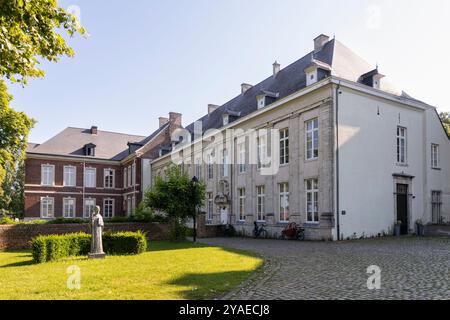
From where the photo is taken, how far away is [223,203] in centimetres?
2925

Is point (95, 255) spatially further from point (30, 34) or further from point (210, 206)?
point (210, 206)

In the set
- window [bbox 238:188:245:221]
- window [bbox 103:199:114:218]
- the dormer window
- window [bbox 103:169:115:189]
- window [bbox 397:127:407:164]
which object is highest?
the dormer window

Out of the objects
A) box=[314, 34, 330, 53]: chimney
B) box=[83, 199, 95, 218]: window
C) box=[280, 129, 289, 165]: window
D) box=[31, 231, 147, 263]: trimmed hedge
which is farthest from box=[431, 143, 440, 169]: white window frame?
box=[83, 199, 95, 218]: window

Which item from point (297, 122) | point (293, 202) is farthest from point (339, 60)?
point (293, 202)

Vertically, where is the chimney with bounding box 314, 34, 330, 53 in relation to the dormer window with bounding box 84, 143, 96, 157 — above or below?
above

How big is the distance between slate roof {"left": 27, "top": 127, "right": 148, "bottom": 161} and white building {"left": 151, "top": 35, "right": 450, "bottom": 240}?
25.7 metres

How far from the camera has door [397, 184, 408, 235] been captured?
848 inches

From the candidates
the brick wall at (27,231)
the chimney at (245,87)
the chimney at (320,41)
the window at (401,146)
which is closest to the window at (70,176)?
the chimney at (245,87)

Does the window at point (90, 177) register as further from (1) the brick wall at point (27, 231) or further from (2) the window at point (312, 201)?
(2) the window at point (312, 201)

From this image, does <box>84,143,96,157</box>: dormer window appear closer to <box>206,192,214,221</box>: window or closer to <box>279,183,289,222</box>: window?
<box>206,192,214,221</box>: window

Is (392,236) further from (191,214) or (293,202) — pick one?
(191,214)

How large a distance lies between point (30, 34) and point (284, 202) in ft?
58.9

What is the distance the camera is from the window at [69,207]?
45.2 m
